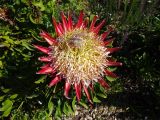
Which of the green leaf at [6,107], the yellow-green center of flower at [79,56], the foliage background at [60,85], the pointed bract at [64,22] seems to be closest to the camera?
the yellow-green center of flower at [79,56]

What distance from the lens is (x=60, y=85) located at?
3367mm

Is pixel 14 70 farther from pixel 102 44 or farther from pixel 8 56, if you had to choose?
pixel 102 44

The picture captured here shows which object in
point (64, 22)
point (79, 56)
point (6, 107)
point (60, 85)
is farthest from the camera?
point (6, 107)

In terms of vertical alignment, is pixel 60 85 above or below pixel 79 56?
below

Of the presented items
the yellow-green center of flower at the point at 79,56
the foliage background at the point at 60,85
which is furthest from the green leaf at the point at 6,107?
the yellow-green center of flower at the point at 79,56

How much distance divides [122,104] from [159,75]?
0.59 meters

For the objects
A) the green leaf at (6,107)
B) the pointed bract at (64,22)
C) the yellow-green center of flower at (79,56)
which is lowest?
the green leaf at (6,107)

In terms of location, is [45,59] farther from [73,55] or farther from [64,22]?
[64,22]

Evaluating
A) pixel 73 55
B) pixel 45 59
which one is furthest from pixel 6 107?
pixel 73 55

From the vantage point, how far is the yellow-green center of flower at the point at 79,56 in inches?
116

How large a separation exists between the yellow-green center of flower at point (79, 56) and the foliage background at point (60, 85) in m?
0.35

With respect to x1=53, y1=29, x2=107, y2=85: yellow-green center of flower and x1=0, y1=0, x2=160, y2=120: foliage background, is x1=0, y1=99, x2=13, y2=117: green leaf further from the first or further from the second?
x1=53, y1=29, x2=107, y2=85: yellow-green center of flower

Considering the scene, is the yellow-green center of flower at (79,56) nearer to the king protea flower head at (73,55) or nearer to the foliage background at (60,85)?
the king protea flower head at (73,55)

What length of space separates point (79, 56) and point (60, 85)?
20.8 inches
